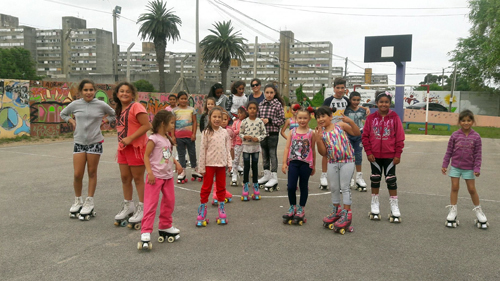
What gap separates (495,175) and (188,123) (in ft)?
24.1

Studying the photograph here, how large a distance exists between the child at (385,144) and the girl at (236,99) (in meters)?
3.19

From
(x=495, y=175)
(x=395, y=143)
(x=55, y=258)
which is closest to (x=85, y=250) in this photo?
(x=55, y=258)

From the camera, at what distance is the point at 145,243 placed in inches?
170

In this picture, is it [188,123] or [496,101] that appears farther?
[496,101]

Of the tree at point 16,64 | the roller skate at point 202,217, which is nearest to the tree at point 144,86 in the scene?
the tree at point 16,64

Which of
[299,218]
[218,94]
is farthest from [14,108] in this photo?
[299,218]

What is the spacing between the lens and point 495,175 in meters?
9.54

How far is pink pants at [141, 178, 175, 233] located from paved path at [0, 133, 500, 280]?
0.88 ft

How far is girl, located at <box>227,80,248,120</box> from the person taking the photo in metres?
8.19

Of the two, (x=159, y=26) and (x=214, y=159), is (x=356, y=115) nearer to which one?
(x=214, y=159)

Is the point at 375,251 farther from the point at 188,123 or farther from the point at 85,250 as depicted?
the point at 188,123

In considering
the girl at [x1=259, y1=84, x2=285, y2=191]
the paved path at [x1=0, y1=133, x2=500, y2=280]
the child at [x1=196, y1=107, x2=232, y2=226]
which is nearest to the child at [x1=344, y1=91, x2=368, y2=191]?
the paved path at [x1=0, y1=133, x2=500, y2=280]

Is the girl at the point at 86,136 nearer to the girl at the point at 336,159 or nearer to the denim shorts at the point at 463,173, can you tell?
the girl at the point at 336,159

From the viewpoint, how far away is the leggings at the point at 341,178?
5.12 m
